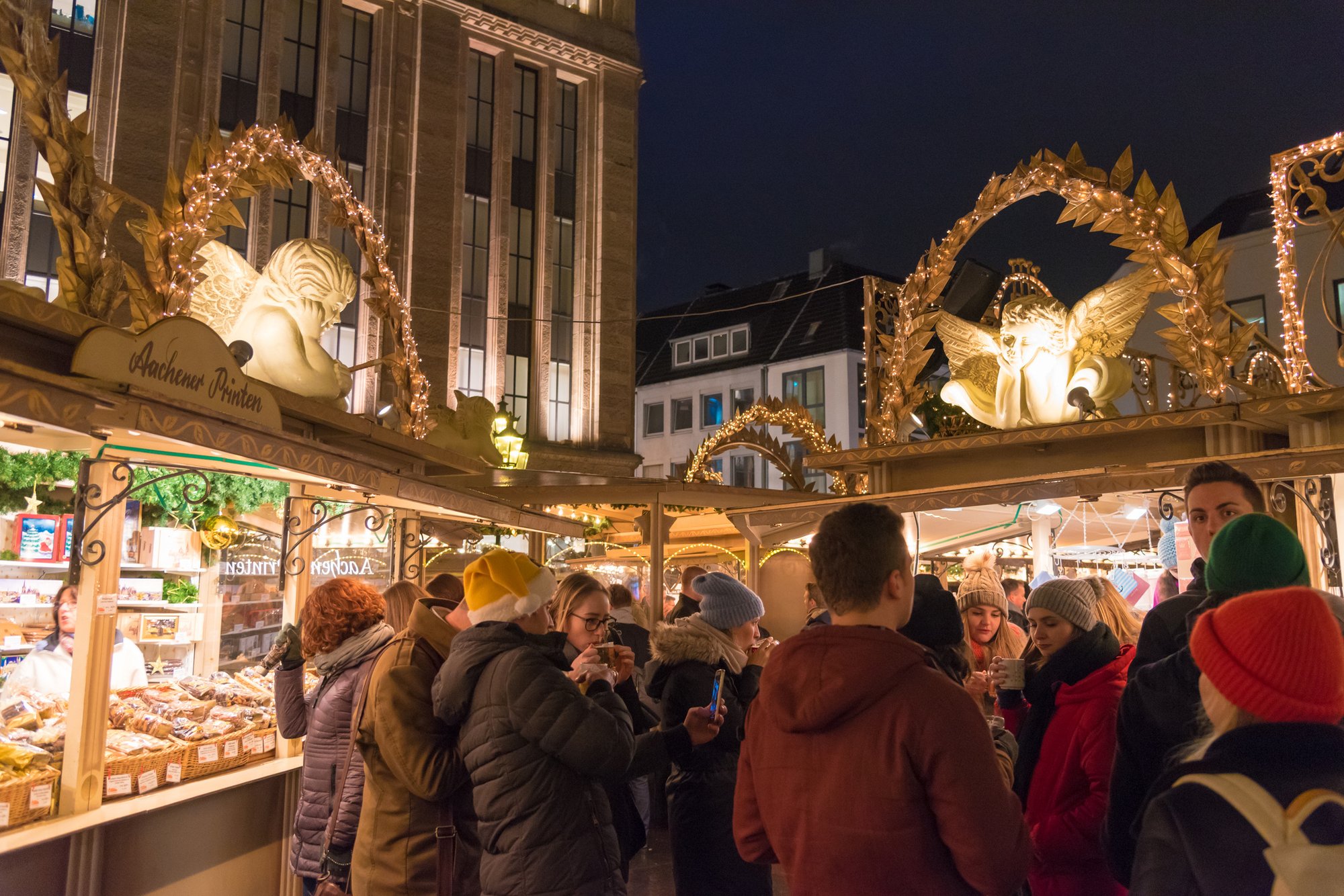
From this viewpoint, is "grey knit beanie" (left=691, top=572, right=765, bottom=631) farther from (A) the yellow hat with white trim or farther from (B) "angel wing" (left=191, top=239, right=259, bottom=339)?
(B) "angel wing" (left=191, top=239, right=259, bottom=339)

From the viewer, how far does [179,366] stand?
4625mm

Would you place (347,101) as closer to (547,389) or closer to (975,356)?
(547,389)

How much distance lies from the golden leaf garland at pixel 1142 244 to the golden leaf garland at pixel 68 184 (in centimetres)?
586

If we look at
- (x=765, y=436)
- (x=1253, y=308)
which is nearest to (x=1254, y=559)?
(x=765, y=436)

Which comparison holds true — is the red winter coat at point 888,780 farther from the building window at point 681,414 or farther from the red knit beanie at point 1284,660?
the building window at point 681,414

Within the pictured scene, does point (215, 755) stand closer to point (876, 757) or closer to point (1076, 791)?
point (1076, 791)

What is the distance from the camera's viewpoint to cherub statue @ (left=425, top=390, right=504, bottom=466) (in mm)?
13266

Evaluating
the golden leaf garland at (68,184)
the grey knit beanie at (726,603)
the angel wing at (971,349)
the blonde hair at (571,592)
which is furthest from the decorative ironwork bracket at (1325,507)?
the golden leaf garland at (68,184)

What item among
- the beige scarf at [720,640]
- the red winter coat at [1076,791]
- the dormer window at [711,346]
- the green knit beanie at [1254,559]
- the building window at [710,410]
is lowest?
the red winter coat at [1076,791]

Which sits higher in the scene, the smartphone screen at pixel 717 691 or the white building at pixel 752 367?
the white building at pixel 752 367

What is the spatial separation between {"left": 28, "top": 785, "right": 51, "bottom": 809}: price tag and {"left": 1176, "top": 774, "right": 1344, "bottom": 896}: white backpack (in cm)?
486

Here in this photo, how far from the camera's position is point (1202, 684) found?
1.83 metres

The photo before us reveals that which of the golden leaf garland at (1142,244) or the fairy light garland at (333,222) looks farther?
the golden leaf garland at (1142,244)

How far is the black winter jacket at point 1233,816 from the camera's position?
156 centimetres
